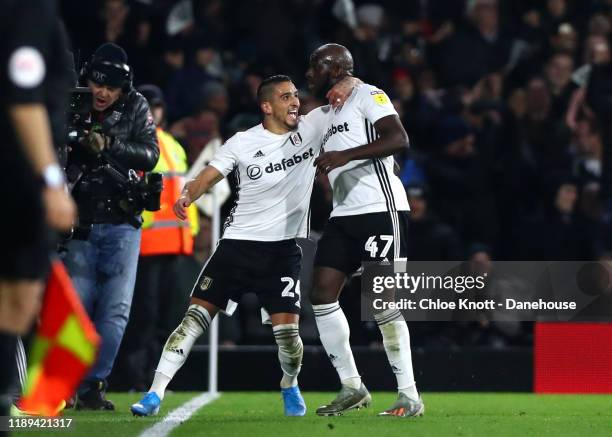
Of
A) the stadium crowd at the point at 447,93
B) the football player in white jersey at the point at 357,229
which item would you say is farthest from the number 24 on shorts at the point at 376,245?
the stadium crowd at the point at 447,93

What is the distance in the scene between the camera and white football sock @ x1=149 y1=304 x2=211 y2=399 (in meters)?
7.78

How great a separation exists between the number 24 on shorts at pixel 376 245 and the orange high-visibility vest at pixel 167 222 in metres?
2.71

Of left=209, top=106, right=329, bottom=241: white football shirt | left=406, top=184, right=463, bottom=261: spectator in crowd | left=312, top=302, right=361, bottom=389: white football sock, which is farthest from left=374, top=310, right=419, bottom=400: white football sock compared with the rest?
left=406, top=184, right=463, bottom=261: spectator in crowd

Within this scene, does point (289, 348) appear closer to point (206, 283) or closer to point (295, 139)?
point (206, 283)

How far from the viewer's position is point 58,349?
14.7 ft

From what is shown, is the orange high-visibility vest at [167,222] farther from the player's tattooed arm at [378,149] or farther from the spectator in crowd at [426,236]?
the player's tattooed arm at [378,149]

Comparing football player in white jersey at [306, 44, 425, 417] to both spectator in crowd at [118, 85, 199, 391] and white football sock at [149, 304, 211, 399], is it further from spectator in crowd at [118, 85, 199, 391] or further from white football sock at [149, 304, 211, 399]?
spectator in crowd at [118, 85, 199, 391]

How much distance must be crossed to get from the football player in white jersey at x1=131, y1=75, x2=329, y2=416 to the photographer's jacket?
1.69 ft

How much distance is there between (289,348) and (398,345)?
0.63 m

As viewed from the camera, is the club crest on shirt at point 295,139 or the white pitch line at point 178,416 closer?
the white pitch line at point 178,416

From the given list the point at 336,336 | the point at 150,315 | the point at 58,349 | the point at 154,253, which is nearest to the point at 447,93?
the point at 154,253

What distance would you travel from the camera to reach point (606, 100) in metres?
13.8

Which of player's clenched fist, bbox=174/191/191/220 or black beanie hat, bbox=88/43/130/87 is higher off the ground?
black beanie hat, bbox=88/43/130/87

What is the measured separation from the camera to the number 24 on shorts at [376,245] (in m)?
7.80
